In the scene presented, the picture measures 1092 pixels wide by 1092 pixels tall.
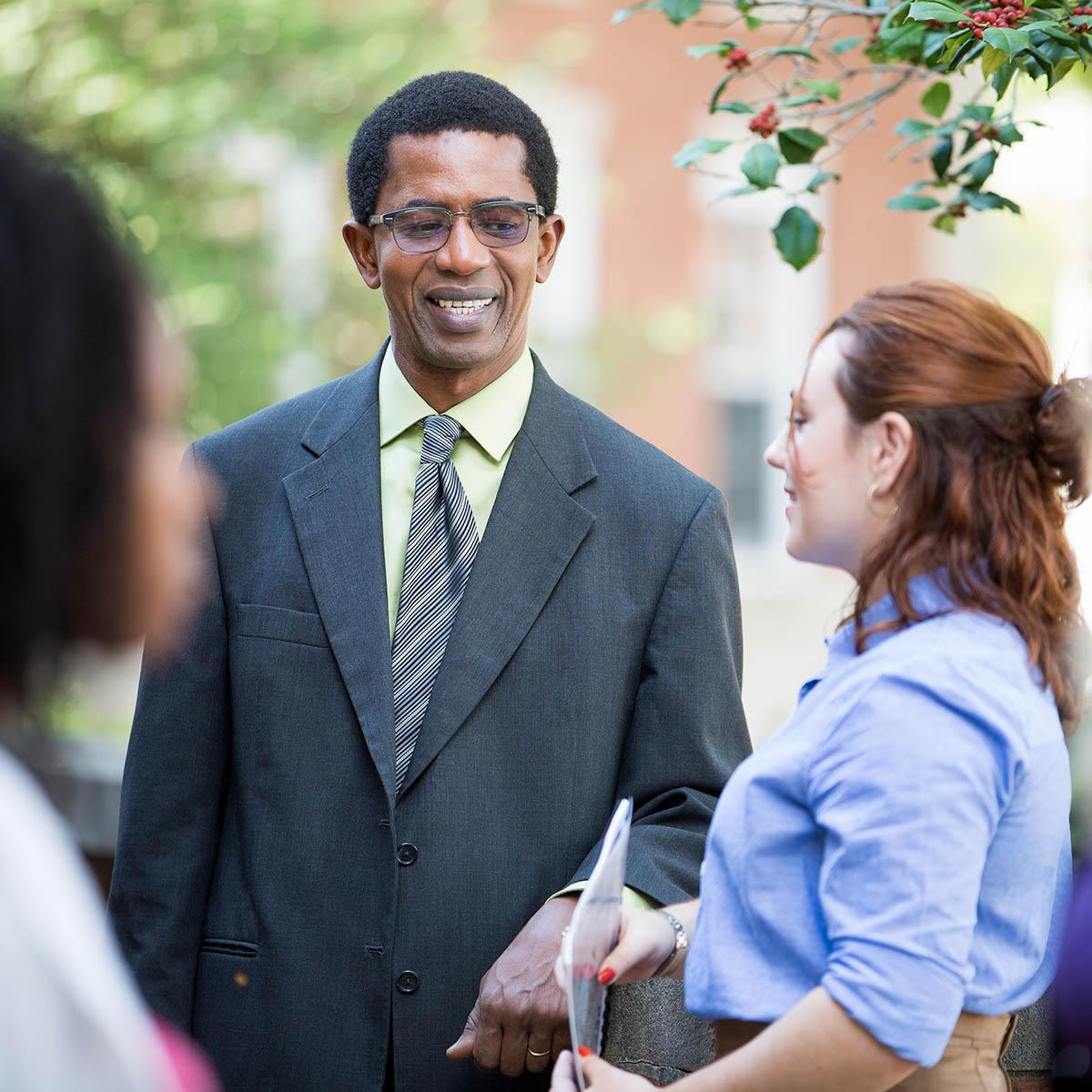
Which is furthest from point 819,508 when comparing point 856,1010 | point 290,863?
point 290,863

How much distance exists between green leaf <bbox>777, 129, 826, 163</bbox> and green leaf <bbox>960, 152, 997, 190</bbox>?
0.26 metres

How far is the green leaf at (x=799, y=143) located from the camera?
8.36ft

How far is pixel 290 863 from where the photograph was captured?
2.28 m

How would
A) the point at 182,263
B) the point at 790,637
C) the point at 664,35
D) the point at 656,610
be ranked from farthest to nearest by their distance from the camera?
the point at 790,637, the point at 664,35, the point at 182,263, the point at 656,610

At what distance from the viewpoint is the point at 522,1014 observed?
6.79 feet

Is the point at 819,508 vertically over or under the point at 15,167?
under

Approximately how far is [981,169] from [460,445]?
3.26 ft

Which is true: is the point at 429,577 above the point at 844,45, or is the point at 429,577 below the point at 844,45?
below

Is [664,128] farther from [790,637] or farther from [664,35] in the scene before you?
[790,637]

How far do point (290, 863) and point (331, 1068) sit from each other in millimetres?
312

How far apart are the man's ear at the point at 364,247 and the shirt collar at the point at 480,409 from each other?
16 cm

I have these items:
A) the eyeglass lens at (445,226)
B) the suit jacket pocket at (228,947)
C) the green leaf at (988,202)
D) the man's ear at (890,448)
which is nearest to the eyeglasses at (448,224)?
the eyeglass lens at (445,226)

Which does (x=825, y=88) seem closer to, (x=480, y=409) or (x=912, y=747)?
(x=480, y=409)

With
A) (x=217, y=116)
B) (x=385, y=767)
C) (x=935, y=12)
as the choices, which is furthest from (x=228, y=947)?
(x=217, y=116)
